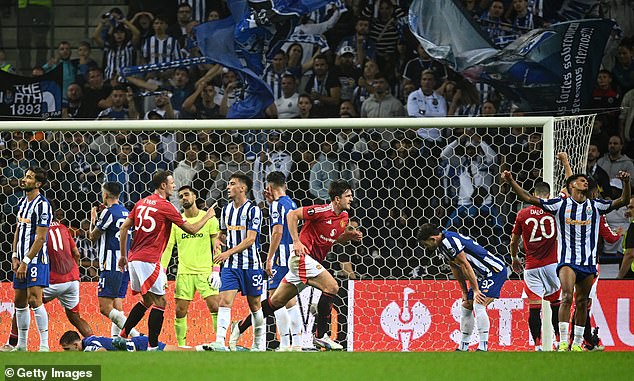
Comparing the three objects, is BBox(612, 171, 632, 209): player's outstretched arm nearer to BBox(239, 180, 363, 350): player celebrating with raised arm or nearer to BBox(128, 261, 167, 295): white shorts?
BBox(239, 180, 363, 350): player celebrating with raised arm

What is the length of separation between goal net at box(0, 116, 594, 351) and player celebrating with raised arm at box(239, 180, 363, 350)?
1002mm

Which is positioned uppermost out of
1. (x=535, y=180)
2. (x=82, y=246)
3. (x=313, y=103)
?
(x=313, y=103)

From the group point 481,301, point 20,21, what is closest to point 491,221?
point 481,301

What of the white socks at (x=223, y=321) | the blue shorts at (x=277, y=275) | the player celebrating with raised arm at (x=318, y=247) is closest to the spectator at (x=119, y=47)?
the blue shorts at (x=277, y=275)

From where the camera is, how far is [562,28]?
11078 mm

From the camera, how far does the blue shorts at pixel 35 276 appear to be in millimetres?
9047

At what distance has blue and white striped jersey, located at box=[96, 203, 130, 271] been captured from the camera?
369 inches

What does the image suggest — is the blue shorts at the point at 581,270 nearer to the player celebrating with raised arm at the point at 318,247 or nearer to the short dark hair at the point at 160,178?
the player celebrating with raised arm at the point at 318,247

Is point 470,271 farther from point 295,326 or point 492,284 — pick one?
point 295,326

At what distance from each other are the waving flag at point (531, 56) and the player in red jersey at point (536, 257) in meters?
1.92

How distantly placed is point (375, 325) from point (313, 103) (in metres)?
2.76

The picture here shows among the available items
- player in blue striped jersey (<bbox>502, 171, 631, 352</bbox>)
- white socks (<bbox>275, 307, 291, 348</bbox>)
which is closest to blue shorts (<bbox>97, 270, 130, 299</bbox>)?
white socks (<bbox>275, 307, 291, 348</bbox>)

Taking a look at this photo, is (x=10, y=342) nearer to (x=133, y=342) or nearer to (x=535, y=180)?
(x=133, y=342)
